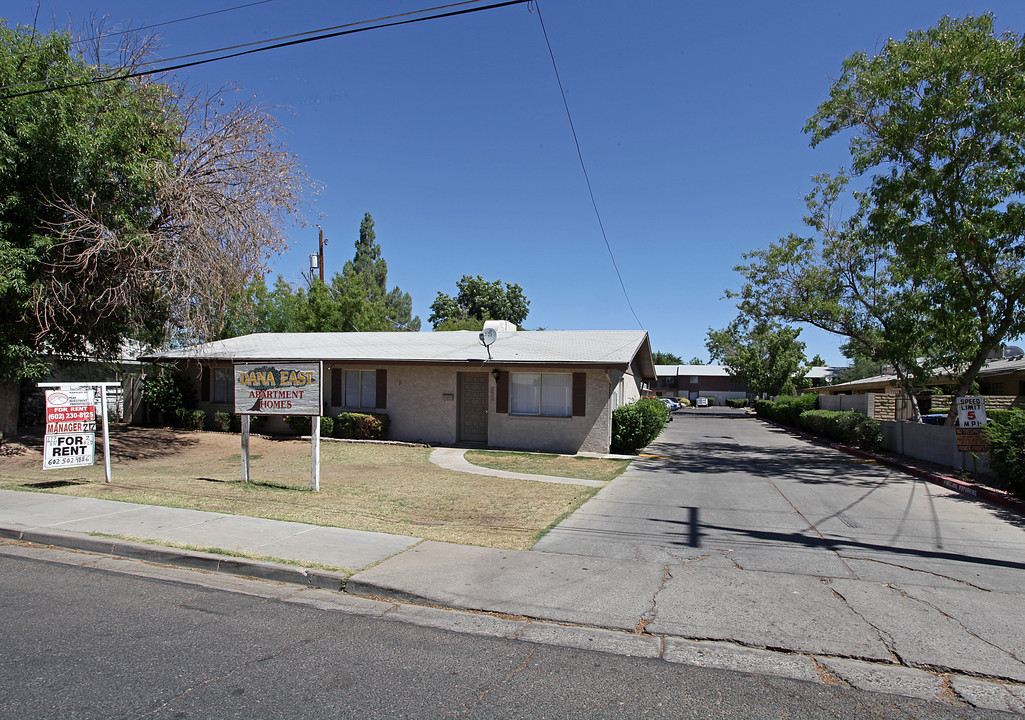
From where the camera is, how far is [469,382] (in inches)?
798

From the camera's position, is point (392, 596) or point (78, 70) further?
point (78, 70)

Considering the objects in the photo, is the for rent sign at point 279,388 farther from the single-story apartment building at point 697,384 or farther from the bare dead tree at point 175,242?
the single-story apartment building at point 697,384

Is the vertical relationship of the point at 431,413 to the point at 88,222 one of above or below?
below

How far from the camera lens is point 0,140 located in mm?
12352

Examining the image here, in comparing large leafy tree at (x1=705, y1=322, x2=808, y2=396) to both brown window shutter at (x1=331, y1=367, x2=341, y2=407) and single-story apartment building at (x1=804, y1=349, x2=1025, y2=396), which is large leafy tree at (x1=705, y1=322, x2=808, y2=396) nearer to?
single-story apartment building at (x1=804, y1=349, x2=1025, y2=396)

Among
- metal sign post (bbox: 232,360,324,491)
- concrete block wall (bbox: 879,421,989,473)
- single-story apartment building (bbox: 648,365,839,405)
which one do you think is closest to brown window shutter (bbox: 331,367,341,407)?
metal sign post (bbox: 232,360,324,491)

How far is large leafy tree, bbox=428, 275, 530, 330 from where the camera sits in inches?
2377

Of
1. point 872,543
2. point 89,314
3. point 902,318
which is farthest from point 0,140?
point 902,318

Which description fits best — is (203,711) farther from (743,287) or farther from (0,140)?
(743,287)

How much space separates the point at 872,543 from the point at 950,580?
1.67 meters

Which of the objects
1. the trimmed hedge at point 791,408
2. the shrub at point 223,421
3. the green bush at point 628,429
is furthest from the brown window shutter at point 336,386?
the trimmed hedge at point 791,408

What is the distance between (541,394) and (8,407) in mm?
13945

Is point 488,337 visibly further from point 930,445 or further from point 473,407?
point 930,445

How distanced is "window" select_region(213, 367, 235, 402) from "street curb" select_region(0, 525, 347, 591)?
15.2 m
